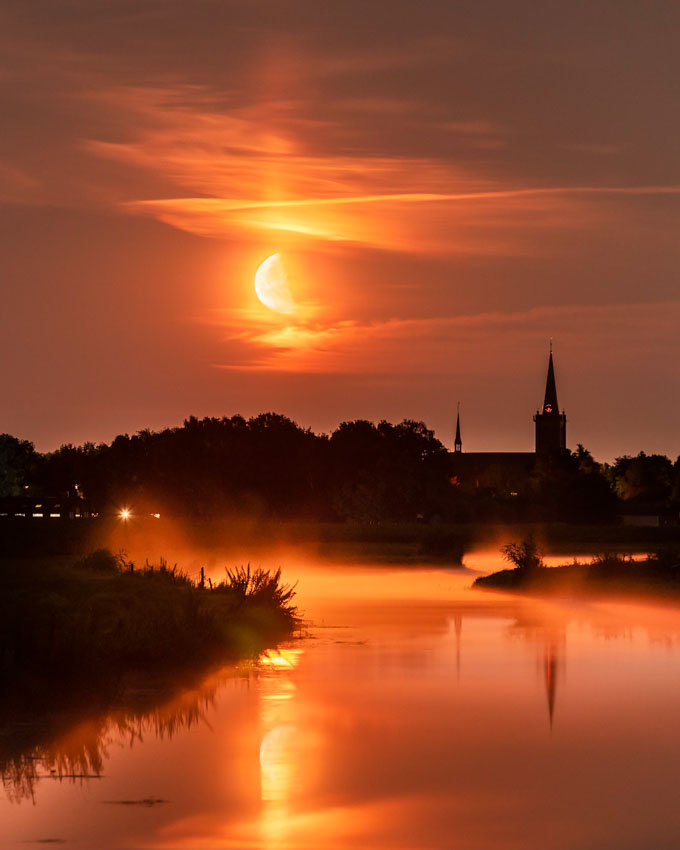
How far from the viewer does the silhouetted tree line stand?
14875cm

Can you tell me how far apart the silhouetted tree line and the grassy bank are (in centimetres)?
9979

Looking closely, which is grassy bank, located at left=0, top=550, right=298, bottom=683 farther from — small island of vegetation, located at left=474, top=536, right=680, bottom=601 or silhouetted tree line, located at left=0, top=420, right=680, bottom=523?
silhouetted tree line, located at left=0, top=420, right=680, bottom=523

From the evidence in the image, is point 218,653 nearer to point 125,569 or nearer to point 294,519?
point 125,569

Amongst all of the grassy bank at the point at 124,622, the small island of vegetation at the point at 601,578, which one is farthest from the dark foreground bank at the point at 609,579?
the grassy bank at the point at 124,622

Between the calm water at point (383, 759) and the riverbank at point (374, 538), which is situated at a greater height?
the riverbank at point (374, 538)

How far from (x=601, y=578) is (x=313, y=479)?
119 meters

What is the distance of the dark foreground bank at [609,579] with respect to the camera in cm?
4566

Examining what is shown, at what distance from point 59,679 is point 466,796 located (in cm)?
863

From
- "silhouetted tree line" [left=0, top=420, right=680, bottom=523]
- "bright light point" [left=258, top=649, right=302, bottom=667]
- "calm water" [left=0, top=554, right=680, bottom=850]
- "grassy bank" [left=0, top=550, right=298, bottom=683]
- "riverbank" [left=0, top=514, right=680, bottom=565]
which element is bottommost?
"calm water" [left=0, top=554, right=680, bottom=850]

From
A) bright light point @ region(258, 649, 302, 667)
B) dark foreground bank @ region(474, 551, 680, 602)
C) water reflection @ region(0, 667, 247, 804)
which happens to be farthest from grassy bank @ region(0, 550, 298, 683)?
dark foreground bank @ region(474, 551, 680, 602)

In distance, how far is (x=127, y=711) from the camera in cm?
2159

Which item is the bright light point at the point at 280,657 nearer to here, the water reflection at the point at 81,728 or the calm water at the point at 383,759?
the calm water at the point at 383,759

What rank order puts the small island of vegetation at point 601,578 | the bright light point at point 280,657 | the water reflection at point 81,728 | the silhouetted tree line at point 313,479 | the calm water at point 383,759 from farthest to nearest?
1. the silhouetted tree line at point 313,479
2. the small island of vegetation at point 601,578
3. the bright light point at point 280,657
4. the water reflection at point 81,728
5. the calm water at point 383,759

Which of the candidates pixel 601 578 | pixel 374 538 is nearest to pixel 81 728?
pixel 601 578
